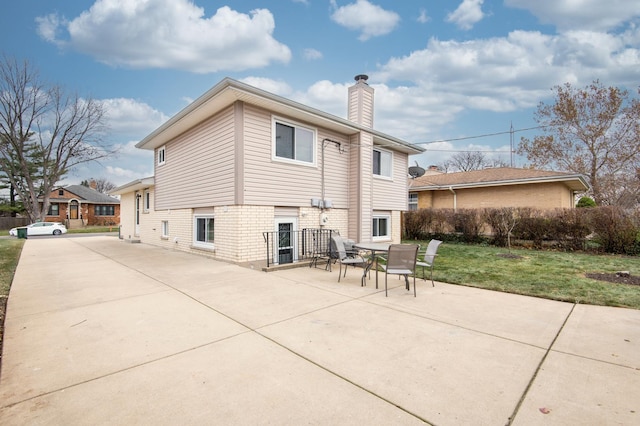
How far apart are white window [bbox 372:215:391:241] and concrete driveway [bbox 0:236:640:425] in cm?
685

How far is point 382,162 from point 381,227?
2.67 metres

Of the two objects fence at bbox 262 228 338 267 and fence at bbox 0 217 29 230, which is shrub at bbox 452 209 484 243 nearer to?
fence at bbox 262 228 338 267

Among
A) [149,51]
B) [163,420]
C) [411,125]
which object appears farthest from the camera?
[411,125]

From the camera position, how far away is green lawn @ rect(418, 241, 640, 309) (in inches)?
212

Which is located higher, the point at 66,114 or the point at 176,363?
the point at 66,114

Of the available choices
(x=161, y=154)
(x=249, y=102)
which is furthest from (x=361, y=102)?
(x=161, y=154)

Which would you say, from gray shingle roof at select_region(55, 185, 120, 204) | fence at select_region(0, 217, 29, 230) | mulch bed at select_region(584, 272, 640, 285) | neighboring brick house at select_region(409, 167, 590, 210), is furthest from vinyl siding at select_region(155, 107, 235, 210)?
gray shingle roof at select_region(55, 185, 120, 204)

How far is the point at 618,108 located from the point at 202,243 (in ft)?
90.1

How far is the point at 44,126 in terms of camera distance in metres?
29.6

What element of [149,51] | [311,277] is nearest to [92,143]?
[149,51]

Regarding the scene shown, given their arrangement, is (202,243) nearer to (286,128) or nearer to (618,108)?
(286,128)

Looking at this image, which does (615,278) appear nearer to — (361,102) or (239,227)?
(361,102)

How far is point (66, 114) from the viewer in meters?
29.2

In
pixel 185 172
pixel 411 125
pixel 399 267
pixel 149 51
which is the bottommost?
pixel 399 267
